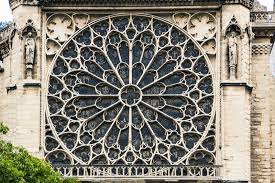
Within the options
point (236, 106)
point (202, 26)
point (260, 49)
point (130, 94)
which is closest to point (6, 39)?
point (130, 94)

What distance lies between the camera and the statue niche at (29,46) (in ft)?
138

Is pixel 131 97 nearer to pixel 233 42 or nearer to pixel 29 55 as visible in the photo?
pixel 29 55

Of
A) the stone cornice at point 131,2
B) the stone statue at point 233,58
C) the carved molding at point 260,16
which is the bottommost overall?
the stone statue at point 233,58

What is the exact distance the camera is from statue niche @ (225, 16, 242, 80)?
137 feet

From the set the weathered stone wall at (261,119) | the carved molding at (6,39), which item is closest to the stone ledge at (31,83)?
the carved molding at (6,39)

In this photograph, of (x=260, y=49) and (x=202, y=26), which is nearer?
(x=202, y=26)

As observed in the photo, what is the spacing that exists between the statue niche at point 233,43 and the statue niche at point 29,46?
610 cm

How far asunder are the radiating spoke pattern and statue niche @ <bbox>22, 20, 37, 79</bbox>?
0.81 meters

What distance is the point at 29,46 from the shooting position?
42.2 metres

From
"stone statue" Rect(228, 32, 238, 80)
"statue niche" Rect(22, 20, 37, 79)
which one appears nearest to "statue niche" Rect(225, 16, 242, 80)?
"stone statue" Rect(228, 32, 238, 80)

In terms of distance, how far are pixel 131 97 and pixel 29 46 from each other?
3587 mm

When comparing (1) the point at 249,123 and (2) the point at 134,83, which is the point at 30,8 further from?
(1) the point at 249,123

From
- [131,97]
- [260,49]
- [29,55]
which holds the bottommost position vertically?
[131,97]

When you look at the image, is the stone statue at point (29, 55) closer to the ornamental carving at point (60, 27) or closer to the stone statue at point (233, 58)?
the ornamental carving at point (60, 27)
